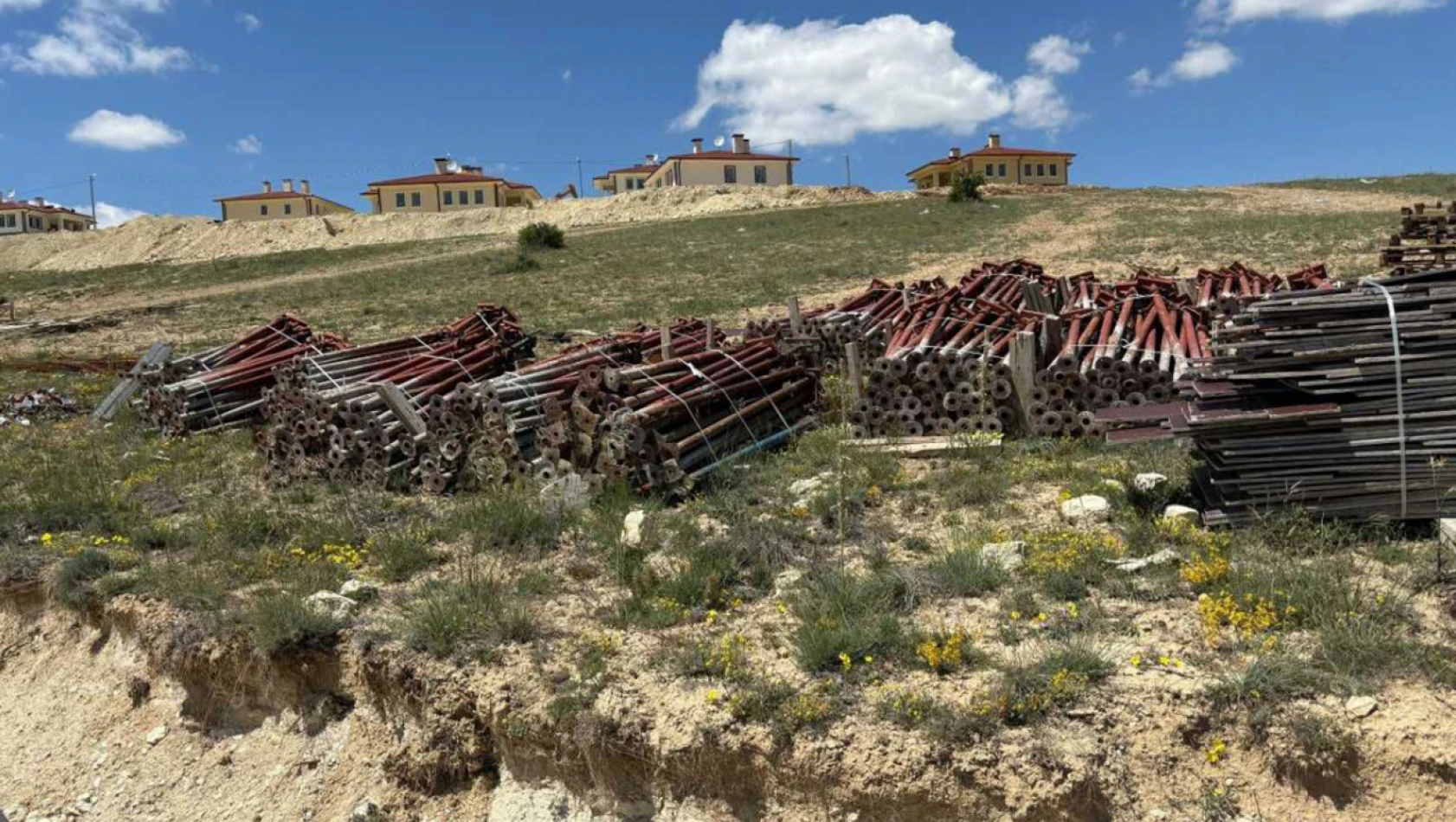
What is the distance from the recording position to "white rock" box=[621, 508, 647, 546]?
624 cm

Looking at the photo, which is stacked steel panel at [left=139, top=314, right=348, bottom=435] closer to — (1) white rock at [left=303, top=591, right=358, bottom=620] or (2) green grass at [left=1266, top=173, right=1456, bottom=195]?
(1) white rock at [left=303, top=591, right=358, bottom=620]

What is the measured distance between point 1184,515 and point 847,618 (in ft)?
8.23

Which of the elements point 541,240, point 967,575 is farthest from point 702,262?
point 967,575

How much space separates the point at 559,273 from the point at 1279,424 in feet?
86.4

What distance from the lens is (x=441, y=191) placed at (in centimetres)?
6912

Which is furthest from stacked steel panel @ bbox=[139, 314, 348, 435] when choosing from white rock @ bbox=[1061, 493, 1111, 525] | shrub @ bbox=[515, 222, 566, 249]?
shrub @ bbox=[515, 222, 566, 249]

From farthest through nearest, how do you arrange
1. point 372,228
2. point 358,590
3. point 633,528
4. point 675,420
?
point 372,228 → point 675,420 → point 633,528 → point 358,590

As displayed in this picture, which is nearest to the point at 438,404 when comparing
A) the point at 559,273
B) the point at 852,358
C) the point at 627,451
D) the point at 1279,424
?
the point at 627,451

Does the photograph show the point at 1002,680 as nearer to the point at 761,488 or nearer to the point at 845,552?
the point at 845,552

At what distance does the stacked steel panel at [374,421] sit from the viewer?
806cm

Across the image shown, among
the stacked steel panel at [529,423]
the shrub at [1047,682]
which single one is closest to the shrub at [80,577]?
the stacked steel panel at [529,423]

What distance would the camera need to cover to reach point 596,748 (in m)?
4.34

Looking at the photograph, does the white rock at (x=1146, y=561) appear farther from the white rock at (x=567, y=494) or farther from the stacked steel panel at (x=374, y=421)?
the stacked steel panel at (x=374, y=421)

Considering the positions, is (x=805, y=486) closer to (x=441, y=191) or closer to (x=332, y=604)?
(x=332, y=604)
